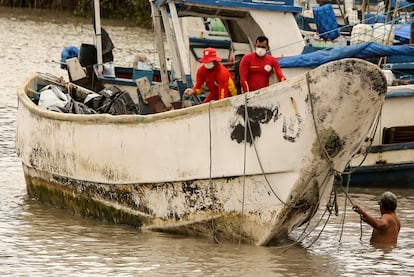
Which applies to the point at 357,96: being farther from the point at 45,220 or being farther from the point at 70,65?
the point at 70,65

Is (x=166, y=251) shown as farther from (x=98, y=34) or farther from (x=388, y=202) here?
(x=98, y=34)

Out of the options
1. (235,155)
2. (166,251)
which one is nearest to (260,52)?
(235,155)

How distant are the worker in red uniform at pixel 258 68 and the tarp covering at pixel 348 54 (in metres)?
3.19

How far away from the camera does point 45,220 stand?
1302 cm

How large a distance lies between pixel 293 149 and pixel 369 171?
4.97 metres

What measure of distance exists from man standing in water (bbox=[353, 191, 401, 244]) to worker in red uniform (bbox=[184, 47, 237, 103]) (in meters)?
1.99

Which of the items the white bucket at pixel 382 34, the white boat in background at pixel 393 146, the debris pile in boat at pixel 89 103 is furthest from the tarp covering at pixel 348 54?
the debris pile in boat at pixel 89 103

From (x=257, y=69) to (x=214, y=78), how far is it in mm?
643

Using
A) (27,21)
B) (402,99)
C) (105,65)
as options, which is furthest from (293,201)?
(27,21)

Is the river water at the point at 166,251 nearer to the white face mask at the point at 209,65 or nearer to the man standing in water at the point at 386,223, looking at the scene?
the man standing in water at the point at 386,223

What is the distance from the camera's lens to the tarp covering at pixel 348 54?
52.8ft

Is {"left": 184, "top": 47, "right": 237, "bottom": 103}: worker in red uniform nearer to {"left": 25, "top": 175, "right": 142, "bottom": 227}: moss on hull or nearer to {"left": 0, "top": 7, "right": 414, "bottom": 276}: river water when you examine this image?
{"left": 25, "top": 175, "right": 142, "bottom": 227}: moss on hull

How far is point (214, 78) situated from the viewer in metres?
12.6

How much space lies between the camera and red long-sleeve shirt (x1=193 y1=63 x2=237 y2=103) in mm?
12445
